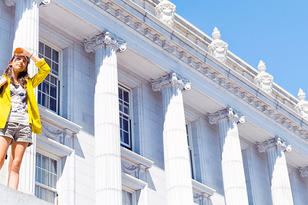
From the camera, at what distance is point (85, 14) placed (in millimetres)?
25641

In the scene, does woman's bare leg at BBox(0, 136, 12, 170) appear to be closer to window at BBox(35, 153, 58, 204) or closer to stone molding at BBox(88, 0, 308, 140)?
window at BBox(35, 153, 58, 204)

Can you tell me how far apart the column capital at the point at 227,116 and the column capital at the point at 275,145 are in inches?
116

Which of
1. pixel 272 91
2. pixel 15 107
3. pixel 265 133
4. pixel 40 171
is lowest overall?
pixel 15 107

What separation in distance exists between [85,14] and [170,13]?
18.9 ft

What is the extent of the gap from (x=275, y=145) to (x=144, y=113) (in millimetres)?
8526

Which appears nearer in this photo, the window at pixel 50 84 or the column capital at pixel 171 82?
the window at pixel 50 84

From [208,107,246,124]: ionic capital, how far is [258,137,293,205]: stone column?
300 cm

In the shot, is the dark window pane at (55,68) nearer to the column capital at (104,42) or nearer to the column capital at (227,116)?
the column capital at (104,42)

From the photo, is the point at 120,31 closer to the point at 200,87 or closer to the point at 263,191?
the point at 200,87

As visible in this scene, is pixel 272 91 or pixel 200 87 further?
pixel 272 91

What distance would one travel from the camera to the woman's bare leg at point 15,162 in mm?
11933

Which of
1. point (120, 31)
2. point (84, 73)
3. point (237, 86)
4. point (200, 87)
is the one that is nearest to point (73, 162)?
point (84, 73)

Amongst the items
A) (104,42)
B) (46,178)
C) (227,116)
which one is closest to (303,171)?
(227,116)

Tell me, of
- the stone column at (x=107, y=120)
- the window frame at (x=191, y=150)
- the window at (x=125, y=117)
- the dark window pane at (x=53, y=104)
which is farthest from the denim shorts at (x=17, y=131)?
the window frame at (x=191, y=150)
